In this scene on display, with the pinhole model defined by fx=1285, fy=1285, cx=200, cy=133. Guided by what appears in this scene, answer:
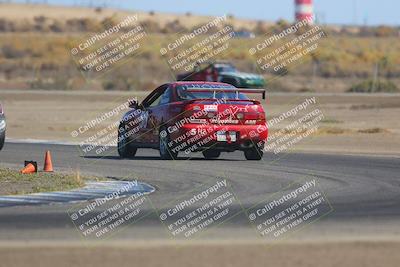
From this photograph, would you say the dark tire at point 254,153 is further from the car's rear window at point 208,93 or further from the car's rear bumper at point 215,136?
the car's rear window at point 208,93

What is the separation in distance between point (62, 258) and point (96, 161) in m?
12.6

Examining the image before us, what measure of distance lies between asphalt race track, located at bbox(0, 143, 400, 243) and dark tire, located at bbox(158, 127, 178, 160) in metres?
0.18

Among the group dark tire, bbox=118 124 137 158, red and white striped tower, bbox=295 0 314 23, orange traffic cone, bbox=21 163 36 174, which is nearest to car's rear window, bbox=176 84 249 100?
dark tire, bbox=118 124 137 158

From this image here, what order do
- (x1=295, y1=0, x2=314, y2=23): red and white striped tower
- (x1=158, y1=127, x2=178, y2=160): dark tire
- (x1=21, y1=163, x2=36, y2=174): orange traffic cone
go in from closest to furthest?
(x1=21, y1=163, x2=36, y2=174): orange traffic cone → (x1=158, y1=127, x2=178, y2=160): dark tire → (x1=295, y1=0, x2=314, y2=23): red and white striped tower

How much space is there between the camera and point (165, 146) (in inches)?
923

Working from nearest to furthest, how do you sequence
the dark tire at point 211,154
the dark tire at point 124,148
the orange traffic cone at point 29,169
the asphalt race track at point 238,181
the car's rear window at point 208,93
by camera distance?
the asphalt race track at point 238,181 < the orange traffic cone at point 29,169 < the car's rear window at point 208,93 < the dark tire at point 124,148 < the dark tire at point 211,154

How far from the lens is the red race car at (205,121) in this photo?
22844mm

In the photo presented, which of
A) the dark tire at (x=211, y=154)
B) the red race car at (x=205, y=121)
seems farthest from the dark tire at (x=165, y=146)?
the dark tire at (x=211, y=154)

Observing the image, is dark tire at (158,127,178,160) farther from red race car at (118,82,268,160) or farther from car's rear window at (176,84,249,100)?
car's rear window at (176,84,249,100)

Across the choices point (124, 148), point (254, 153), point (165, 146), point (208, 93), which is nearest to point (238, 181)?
point (165, 146)

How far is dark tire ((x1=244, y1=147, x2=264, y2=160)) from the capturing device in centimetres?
2375

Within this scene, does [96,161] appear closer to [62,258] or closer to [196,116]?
[196,116]

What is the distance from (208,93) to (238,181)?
15.4 ft

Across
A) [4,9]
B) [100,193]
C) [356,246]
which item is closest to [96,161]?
[100,193]
